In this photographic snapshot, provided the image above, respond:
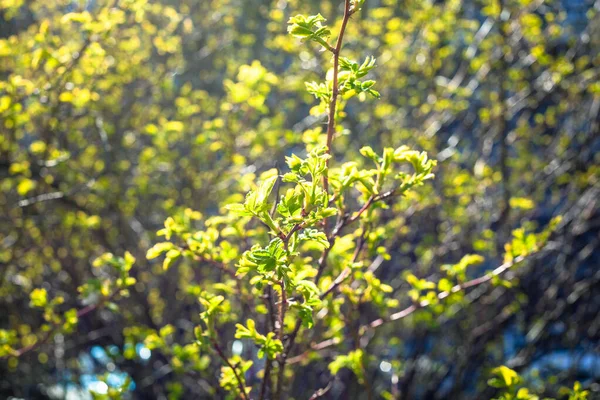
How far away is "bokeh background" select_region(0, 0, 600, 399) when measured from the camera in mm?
3879

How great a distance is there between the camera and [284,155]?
183 inches

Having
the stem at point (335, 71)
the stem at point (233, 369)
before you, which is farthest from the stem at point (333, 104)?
the stem at point (233, 369)

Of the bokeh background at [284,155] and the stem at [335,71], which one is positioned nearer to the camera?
the stem at [335,71]

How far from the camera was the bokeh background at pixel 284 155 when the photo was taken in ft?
12.7

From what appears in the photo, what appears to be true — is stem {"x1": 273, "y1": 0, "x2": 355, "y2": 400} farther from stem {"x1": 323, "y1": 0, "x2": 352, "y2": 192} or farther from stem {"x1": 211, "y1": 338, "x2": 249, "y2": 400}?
stem {"x1": 211, "y1": 338, "x2": 249, "y2": 400}

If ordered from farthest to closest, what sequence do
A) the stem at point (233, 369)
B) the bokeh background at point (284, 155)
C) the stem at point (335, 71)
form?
1. the bokeh background at point (284, 155)
2. the stem at point (233, 369)
3. the stem at point (335, 71)

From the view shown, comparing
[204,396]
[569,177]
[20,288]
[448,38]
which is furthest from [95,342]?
[569,177]

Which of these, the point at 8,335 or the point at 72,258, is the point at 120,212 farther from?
the point at 8,335

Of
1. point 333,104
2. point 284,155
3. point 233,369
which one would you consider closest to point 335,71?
point 333,104

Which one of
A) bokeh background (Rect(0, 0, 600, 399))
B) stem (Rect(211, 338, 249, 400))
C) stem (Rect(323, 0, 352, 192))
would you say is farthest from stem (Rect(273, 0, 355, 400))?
bokeh background (Rect(0, 0, 600, 399))

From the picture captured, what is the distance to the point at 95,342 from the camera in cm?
512

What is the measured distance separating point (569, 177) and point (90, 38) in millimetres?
3911

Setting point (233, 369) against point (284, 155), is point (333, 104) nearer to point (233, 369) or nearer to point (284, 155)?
point (233, 369)

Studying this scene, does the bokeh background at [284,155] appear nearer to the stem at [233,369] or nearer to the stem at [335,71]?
the stem at [233,369]
